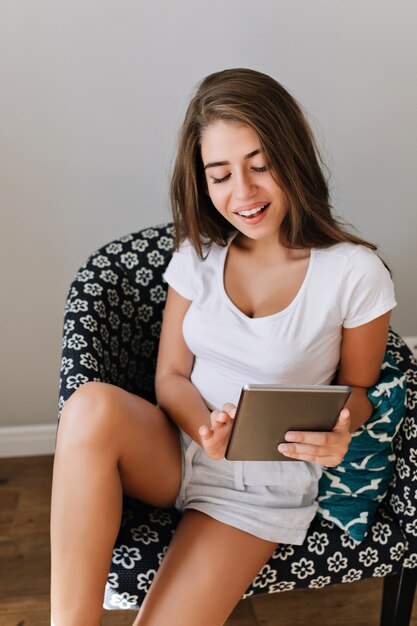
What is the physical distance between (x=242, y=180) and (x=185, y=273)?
0.28 meters

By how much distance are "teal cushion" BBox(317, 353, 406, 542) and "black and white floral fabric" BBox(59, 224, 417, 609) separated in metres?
0.03

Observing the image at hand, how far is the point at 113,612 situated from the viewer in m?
1.68

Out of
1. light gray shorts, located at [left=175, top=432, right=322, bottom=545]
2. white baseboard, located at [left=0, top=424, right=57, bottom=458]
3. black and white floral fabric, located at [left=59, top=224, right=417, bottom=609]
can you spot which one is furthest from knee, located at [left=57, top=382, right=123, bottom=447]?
white baseboard, located at [left=0, top=424, right=57, bottom=458]

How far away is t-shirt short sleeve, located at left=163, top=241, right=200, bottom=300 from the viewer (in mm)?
1485

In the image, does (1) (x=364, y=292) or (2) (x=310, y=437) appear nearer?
(2) (x=310, y=437)

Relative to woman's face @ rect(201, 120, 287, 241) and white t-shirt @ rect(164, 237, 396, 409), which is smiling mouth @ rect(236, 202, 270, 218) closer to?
woman's face @ rect(201, 120, 287, 241)

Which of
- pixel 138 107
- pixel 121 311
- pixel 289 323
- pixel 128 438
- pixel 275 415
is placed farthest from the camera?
pixel 138 107

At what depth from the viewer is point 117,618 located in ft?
5.45

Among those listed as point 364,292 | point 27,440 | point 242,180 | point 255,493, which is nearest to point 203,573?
point 255,493

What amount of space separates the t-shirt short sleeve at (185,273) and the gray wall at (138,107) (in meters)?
0.44

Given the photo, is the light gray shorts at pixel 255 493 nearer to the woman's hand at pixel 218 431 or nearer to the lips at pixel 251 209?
the woman's hand at pixel 218 431

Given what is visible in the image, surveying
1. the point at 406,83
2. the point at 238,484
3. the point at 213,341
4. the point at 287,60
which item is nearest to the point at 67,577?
the point at 238,484

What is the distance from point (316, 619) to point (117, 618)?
0.45m

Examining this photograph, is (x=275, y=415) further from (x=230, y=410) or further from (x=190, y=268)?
(x=190, y=268)
